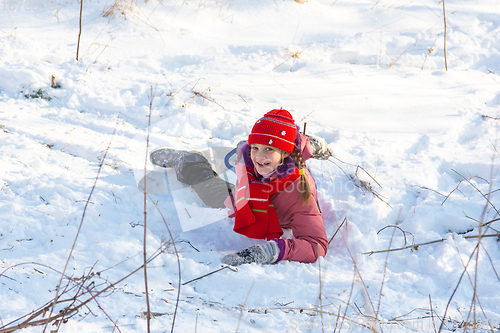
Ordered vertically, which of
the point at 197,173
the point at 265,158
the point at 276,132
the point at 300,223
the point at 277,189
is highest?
the point at 276,132

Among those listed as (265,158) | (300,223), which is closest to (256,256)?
(300,223)

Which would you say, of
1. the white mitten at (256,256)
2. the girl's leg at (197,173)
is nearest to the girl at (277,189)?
the white mitten at (256,256)

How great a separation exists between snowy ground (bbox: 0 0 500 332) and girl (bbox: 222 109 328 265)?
0.23 m

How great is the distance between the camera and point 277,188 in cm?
284

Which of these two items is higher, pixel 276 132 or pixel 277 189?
pixel 276 132

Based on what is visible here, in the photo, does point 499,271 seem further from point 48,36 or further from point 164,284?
point 48,36

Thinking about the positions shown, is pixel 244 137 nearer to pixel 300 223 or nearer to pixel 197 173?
pixel 197 173

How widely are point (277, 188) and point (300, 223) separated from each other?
0.33 meters

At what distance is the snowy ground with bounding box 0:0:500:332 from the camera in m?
1.95

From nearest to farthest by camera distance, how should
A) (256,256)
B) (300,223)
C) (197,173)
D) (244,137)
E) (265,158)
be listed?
(256,256) < (300,223) < (265,158) < (197,173) < (244,137)

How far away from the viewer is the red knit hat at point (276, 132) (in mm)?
2768

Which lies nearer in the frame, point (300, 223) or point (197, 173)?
point (300, 223)

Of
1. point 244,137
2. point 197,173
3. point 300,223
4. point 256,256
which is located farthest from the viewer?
point 244,137

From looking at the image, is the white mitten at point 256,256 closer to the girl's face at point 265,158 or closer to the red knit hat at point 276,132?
the girl's face at point 265,158
